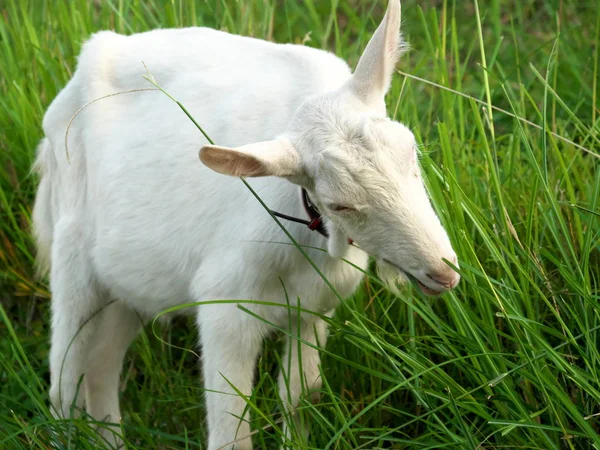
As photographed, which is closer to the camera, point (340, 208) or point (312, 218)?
point (340, 208)

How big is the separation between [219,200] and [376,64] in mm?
823

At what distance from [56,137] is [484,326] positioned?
1.85 meters

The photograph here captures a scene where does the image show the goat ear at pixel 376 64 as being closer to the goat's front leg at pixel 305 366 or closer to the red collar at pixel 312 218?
the red collar at pixel 312 218

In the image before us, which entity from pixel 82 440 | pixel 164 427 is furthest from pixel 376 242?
pixel 164 427

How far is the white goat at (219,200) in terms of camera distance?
254 centimetres

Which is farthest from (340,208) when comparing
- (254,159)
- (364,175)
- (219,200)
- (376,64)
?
(219,200)

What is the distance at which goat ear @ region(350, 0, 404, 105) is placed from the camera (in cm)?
272

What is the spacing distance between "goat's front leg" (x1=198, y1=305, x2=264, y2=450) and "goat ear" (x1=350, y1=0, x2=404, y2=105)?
851mm

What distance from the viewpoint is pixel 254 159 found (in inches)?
96.7

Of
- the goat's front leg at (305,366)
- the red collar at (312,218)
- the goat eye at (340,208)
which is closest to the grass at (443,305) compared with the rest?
the goat's front leg at (305,366)

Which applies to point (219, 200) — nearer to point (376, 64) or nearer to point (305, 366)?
point (305, 366)

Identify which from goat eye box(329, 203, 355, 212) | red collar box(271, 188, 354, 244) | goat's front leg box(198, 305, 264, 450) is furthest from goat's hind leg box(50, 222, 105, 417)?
goat eye box(329, 203, 355, 212)

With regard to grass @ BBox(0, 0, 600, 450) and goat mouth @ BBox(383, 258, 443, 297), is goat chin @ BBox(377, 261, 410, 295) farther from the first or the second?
goat mouth @ BBox(383, 258, 443, 297)

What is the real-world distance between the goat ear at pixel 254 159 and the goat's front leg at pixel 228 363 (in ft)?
2.32
